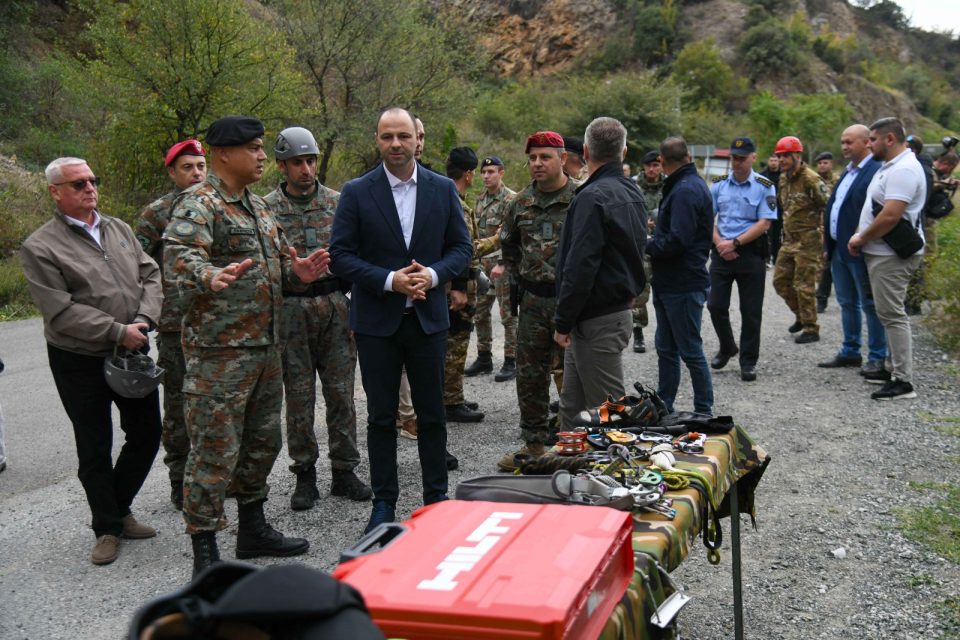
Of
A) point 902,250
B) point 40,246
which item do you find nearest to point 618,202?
point 40,246

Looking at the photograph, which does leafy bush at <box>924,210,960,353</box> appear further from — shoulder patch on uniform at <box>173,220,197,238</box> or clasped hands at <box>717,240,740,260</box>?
shoulder patch on uniform at <box>173,220,197,238</box>

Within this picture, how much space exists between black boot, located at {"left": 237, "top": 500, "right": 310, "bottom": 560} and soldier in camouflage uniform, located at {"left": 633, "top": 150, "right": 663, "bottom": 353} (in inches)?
225

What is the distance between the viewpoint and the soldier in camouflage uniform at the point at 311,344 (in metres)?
5.04

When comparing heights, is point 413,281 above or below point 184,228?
below

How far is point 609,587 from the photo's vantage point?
2174 millimetres

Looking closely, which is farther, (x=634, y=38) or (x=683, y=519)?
(x=634, y=38)

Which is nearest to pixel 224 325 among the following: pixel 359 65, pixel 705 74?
pixel 359 65

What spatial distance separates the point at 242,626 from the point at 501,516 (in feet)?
3.34

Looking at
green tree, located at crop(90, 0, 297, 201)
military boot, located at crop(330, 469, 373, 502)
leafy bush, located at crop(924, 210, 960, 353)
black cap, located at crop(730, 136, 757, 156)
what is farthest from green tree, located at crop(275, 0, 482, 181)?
military boot, located at crop(330, 469, 373, 502)

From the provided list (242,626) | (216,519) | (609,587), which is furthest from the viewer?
(216,519)

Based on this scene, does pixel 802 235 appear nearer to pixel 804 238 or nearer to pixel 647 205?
pixel 804 238

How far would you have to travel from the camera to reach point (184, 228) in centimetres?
385

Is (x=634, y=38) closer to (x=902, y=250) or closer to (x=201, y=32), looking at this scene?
(x=201, y=32)

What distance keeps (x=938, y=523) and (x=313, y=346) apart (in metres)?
3.70
